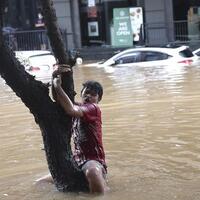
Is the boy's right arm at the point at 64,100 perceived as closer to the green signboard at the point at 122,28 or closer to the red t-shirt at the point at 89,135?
the red t-shirt at the point at 89,135

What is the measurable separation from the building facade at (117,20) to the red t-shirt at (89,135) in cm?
2430

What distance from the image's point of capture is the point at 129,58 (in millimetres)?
23125

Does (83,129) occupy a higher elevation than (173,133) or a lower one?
higher

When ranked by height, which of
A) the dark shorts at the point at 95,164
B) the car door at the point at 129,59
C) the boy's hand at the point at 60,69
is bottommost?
the car door at the point at 129,59

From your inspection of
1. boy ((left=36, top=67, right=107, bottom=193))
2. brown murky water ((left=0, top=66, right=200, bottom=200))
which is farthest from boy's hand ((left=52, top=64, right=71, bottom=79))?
brown murky water ((left=0, top=66, right=200, bottom=200))

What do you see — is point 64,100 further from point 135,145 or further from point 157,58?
point 157,58

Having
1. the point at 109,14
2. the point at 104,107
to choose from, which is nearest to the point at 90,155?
the point at 104,107

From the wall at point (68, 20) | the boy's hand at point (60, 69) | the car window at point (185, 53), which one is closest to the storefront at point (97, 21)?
the wall at point (68, 20)

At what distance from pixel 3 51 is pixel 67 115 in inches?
39.7

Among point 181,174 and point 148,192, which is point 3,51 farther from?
point 181,174

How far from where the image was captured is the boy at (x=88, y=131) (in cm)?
680

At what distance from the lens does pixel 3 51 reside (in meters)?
6.49

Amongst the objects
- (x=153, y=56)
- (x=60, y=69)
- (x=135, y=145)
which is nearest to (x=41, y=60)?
(x=153, y=56)

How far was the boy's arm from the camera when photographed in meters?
6.75
